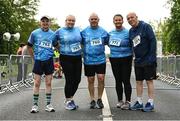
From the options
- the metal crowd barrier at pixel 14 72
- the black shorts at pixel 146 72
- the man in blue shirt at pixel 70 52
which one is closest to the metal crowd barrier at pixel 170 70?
the metal crowd barrier at pixel 14 72

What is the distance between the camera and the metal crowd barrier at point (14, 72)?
1870cm

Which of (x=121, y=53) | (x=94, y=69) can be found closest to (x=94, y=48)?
(x=94, y=69)

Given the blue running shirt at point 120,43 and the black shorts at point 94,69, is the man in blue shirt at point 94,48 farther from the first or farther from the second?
the blue running shirt at point 120,43

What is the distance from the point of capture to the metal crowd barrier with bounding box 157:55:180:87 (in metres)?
22.9

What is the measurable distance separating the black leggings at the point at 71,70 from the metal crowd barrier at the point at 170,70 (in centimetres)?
1047

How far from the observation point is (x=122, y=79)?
448 inches

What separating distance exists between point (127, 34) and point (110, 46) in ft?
1.45

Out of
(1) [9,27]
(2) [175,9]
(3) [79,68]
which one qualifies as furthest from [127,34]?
(1) [9,27]

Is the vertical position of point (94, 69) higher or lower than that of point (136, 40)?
lower

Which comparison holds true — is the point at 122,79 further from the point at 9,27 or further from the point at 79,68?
the point at 9,27

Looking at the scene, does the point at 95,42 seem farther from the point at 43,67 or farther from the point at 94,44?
the point at 43,67

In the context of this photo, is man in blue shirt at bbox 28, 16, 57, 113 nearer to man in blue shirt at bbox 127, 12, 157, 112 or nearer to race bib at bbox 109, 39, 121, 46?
race bib at bbox 109, 39, 121, 46

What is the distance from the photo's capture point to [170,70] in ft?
81.7

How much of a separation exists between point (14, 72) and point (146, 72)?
10.3 meters
